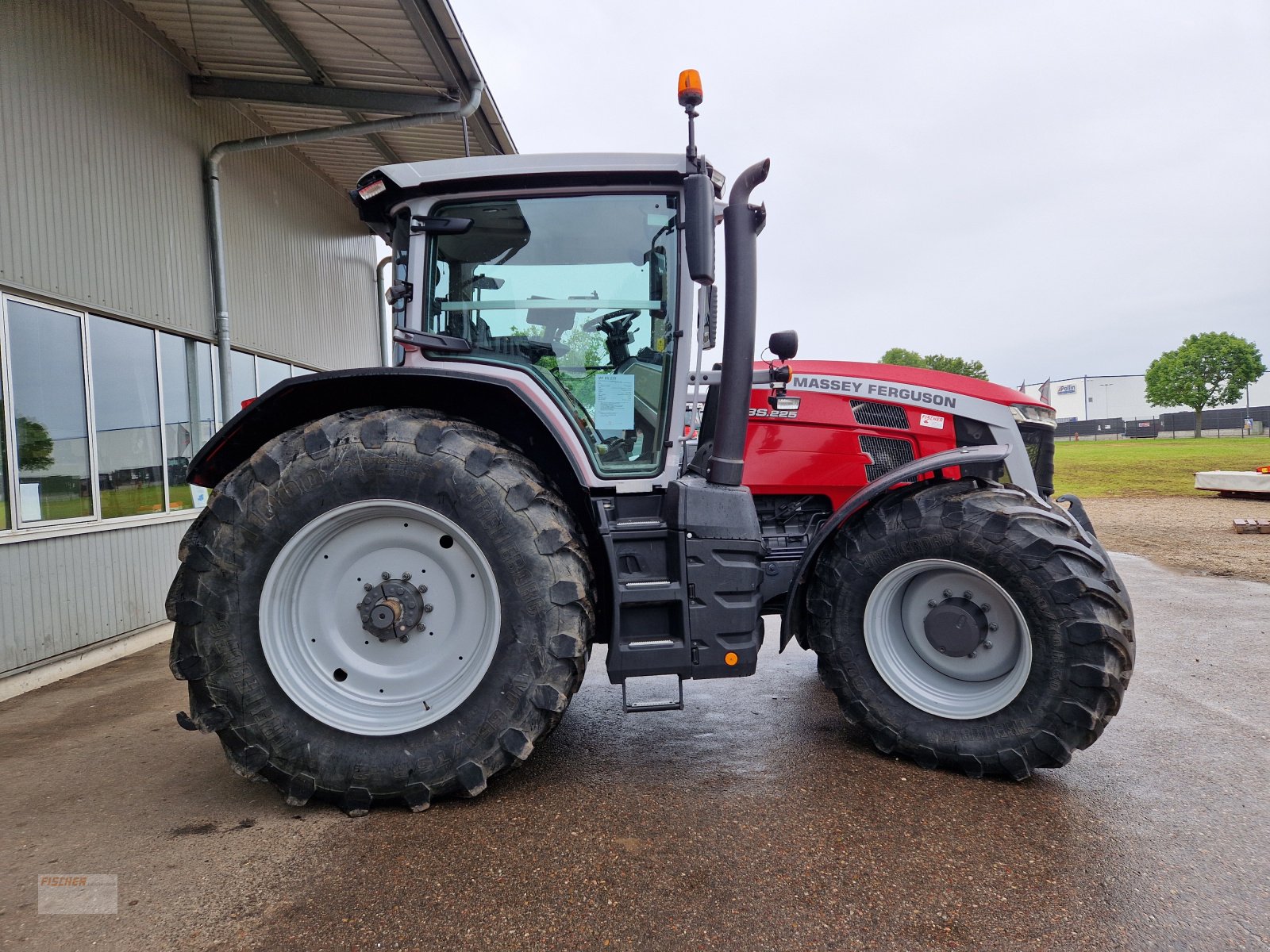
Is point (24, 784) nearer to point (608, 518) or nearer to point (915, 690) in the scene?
point (608, 518)

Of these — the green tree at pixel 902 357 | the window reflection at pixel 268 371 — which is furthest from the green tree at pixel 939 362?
the window reflection at pixel 268 371

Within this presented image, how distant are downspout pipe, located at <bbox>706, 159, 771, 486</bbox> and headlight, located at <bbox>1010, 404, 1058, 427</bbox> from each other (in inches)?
65.3

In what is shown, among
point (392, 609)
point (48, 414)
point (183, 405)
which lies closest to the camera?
point (392, 609)

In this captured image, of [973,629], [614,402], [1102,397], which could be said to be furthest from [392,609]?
[1102,397]

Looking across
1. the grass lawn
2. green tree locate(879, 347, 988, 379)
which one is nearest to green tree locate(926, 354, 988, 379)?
green tree locate(879, 347, 988, 379)

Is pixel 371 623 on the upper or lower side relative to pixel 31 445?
lower

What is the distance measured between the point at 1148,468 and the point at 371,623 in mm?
23568

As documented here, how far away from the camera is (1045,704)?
277cm

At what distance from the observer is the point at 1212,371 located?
5059cm

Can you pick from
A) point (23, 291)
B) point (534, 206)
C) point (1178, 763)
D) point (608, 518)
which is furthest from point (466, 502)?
point (23, 291)

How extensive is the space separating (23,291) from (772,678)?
4959 mm

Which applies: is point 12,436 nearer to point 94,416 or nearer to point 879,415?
point 94,416

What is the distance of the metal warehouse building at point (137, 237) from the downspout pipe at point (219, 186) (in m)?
0.03

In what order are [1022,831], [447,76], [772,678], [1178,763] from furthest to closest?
1. [447,76]
2. [772,678]
3. [1178,763]
4. [1022,831]
